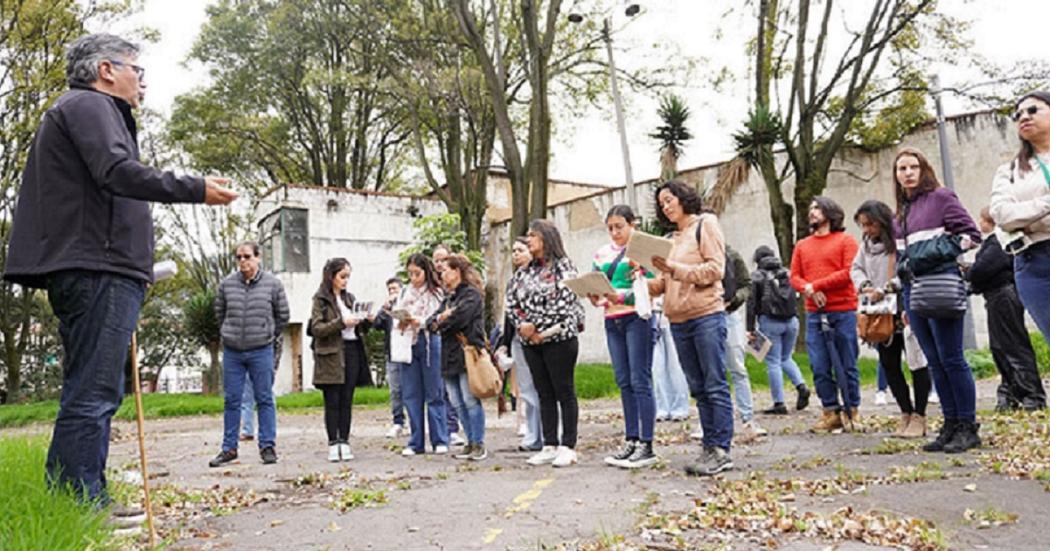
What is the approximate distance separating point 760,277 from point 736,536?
6.17 m

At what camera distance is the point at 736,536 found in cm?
372

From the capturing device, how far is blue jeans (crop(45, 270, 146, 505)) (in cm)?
390

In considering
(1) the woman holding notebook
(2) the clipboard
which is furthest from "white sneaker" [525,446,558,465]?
(2) the clipboard

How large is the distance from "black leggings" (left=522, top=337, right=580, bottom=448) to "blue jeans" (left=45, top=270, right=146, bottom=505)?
10.8ft

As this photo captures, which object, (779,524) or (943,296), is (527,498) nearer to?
(779,524)

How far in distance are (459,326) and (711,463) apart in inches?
113

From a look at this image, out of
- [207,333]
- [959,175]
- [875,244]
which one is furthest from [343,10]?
[875,244]

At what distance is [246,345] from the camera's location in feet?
25.7

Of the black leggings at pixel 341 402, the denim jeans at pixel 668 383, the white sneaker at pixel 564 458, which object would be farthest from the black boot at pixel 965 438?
the black leggings at pixel 341 402

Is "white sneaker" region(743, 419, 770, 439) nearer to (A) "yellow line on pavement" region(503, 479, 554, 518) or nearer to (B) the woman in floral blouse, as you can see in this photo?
(B) the woman in floral blouse

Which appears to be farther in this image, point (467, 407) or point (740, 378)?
point (740, 378)

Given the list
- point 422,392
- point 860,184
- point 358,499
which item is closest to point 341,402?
point 422,392

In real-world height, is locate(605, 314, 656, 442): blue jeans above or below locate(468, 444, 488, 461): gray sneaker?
above

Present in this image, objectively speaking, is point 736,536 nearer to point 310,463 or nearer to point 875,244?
point 875,244
